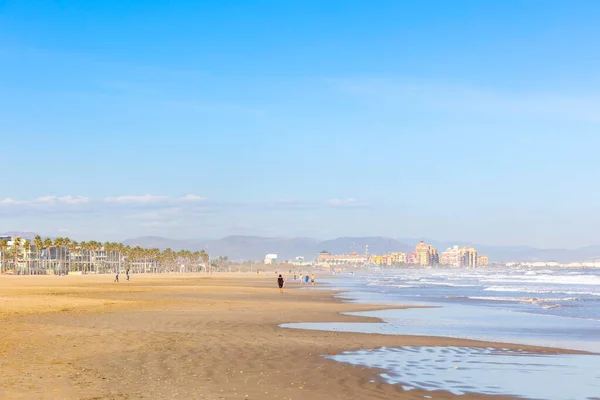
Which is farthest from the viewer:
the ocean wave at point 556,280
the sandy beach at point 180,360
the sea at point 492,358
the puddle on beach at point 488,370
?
the ocean wave at point 556,280

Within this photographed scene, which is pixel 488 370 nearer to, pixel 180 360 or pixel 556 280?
pixel 180 360

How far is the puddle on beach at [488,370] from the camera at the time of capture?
47.6 ft

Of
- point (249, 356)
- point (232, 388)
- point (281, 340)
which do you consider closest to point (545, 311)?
point (281, 340)

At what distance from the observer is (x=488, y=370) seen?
56.5 feet

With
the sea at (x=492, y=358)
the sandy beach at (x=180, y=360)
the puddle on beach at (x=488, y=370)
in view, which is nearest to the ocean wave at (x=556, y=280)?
A: the sea at (x=492, y=358)

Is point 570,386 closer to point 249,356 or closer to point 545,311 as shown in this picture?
point 249,356

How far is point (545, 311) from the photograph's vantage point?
4156 centimetres

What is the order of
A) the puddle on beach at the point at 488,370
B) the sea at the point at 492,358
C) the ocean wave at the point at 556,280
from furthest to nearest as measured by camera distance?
the ocean wave at the point at 556,280 < the sea at the point at 492,358 < the puddle on beach at the point at 488,370

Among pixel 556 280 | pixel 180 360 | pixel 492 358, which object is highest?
pixel 180 360

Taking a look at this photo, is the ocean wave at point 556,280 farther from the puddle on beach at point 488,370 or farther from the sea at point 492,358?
the puddle on beach at point 488,370

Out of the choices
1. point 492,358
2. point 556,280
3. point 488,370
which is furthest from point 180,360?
point 556,280

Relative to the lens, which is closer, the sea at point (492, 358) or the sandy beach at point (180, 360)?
the sandy beach at point (180, 360)

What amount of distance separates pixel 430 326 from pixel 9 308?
69.0ft

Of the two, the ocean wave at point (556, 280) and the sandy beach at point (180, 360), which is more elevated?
the sandy beach at point (180, 360)
